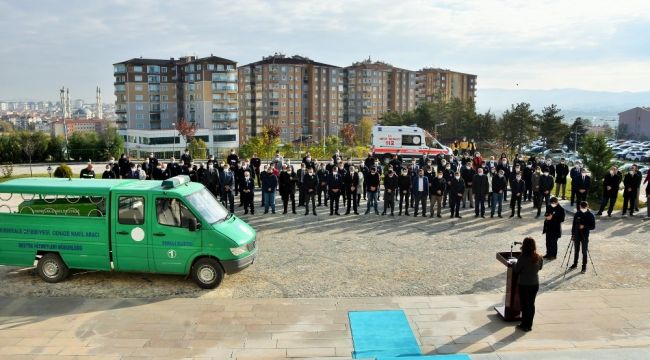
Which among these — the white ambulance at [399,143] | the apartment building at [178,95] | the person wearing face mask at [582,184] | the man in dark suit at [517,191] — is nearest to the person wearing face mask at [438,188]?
the man in dark suit at [517,191]

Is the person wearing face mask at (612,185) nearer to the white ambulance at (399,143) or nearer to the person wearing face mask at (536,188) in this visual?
the person wearing face mask at (536,188)

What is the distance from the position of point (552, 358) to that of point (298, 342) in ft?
12.8

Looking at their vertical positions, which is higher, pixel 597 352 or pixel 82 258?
pixel 82 258

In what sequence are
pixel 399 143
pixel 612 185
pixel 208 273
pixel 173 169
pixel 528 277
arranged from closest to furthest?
1. pixel 528 277
2. pixel 208 273
3. pixel 612 185
4. pixel 173 169
5. pixel 399 143

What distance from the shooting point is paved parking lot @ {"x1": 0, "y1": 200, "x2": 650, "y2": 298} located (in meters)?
11.2

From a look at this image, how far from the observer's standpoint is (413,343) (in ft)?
28.5

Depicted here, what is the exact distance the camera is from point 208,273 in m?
11.1

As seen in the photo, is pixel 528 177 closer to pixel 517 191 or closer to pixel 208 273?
pixel 517 191

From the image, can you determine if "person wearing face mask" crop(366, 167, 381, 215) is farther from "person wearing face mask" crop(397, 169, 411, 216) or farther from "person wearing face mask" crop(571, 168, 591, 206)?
"person wearing face mask" crop(571, 168, 591, 206)

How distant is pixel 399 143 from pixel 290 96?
71.3m

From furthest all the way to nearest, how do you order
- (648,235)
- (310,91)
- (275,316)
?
(310,91) → (648,235) → (275,316)

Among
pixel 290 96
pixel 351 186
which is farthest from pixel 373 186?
pixel 290 96

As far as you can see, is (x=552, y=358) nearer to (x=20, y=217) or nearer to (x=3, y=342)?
(x=3, y=342)

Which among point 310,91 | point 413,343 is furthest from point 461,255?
point 310,91
